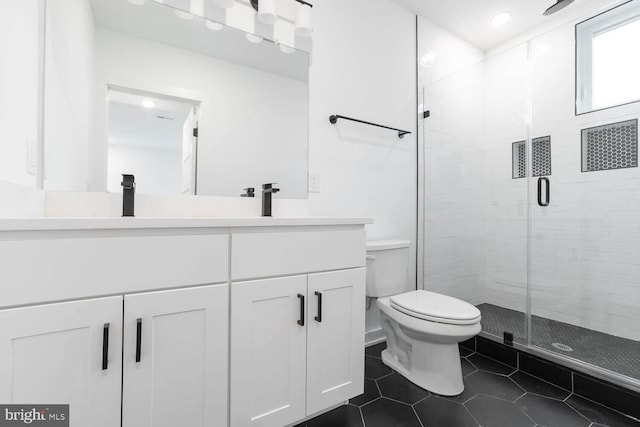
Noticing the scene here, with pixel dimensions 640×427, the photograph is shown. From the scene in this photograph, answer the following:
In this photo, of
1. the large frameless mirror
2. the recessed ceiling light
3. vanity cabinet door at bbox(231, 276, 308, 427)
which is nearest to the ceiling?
the recessed ceiling light

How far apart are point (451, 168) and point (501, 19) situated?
4.04ft

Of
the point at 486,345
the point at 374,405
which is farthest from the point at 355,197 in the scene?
the point at 486,345

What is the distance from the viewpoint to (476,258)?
8.12ft

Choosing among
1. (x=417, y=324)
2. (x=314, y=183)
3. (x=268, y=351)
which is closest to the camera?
(x=268, y=351)

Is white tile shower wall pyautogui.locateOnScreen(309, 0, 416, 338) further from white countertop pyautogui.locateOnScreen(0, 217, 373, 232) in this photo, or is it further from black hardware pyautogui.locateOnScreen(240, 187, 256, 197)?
white countertop pyautogui.locateOnScreen(0, 217, 373, 232)

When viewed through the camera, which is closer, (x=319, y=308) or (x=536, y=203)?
(x=319, y=308)

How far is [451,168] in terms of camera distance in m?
2.39

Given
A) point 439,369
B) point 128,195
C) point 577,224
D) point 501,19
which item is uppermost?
point 501,19

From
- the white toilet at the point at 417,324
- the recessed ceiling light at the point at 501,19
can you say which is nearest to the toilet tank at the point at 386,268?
the white toilet at the point at 417,324

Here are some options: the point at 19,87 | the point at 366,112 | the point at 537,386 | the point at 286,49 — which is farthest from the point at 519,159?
the point at 19,87

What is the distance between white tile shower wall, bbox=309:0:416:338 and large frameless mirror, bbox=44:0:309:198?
0.19 metres

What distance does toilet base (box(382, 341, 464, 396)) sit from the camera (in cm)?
150

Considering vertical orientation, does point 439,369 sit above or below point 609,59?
below

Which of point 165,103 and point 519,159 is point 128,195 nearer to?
point 165,103
